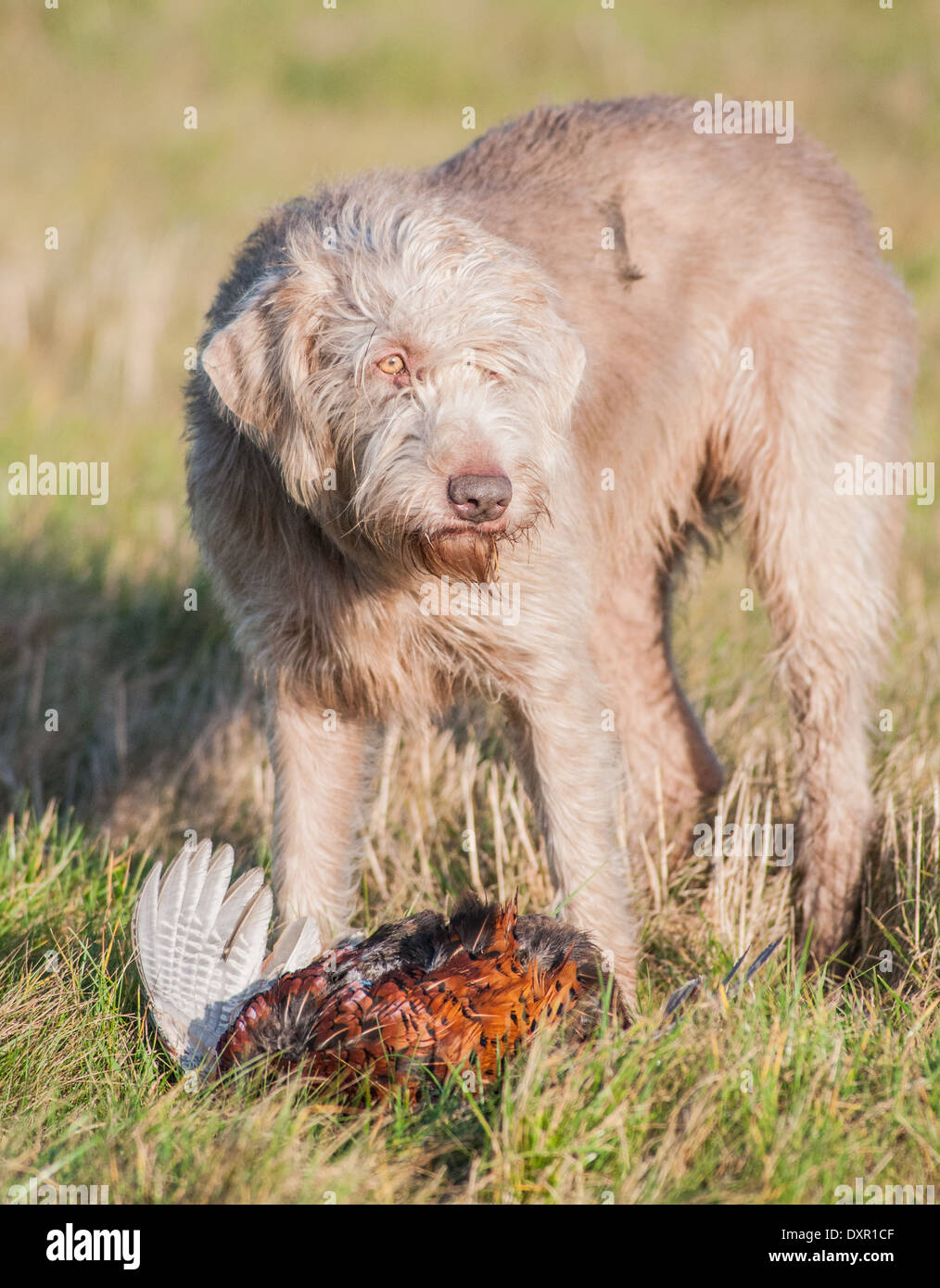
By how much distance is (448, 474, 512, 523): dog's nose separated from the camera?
2869 mm

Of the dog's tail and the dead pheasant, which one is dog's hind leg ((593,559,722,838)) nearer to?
the dead pheasant

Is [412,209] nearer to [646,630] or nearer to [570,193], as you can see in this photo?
[570,193]

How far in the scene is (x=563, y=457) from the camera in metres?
3.36

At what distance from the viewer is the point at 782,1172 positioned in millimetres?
2584

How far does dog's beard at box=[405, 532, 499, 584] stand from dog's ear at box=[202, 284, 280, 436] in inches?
18.9

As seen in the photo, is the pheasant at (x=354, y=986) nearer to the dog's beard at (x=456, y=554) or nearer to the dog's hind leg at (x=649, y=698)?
the dog's beard at (x=456, y=554)

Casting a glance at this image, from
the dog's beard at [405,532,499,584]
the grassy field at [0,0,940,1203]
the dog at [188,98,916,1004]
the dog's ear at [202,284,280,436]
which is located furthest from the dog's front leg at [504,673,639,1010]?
the dog's ear at [202,284,280,436]

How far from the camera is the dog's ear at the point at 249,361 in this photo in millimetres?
3197

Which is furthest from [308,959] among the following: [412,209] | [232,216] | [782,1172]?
[232,216]

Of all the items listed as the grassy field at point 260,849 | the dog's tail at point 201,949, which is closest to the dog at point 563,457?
the grassy field at point 260,849

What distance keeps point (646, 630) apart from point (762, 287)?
120 centimetres

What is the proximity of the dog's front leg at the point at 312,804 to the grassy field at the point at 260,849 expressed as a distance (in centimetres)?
20

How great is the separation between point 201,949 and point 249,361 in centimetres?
133

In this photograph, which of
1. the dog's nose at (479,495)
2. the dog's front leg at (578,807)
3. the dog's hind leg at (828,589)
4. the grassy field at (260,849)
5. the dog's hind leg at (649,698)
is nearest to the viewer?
the grassy field at (260,849)
